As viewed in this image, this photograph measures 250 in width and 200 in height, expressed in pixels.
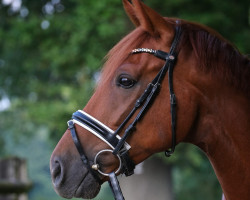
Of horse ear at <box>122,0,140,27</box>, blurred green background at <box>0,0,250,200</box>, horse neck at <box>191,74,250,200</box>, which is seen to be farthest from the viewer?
blurred green background at <box>0,0,250,200</box>

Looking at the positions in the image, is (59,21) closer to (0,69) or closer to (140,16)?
(0,69)

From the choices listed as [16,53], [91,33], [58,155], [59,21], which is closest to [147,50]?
[58,155]

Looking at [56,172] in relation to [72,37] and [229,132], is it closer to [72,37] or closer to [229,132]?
[229,132]

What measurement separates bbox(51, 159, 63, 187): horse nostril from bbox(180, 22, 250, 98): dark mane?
1029 millimetres

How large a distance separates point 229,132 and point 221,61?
0.42 metres

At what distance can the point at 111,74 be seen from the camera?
8.00 feet

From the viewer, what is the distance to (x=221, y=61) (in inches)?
93.7

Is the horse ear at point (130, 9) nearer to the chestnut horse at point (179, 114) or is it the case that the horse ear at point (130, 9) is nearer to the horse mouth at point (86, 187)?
the chestnut horse at point (179, 114)

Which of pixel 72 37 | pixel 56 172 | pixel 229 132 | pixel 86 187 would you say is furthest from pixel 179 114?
pixel 72 37

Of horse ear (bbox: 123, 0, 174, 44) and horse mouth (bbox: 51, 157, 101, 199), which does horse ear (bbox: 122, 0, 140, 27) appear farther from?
horse mouth (bbox: 51, 157, 101, 199)

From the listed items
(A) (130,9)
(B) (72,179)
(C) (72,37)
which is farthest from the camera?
(C) (72,37)

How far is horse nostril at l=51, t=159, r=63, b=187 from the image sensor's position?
2359 mm

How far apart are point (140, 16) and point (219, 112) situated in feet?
2.43

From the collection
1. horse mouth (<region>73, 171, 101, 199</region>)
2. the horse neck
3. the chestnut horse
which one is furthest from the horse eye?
horse mouth (<region>73, 171, 101, 199</region>)
